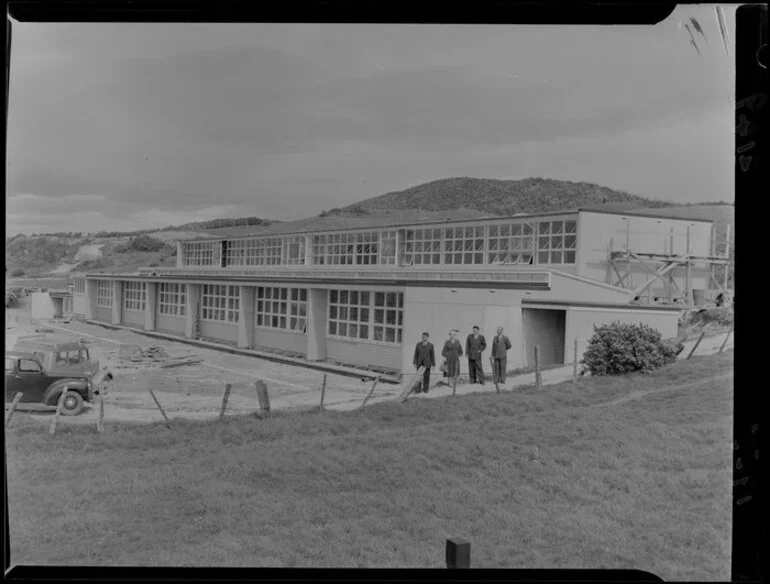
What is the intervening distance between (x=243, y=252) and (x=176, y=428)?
90cm

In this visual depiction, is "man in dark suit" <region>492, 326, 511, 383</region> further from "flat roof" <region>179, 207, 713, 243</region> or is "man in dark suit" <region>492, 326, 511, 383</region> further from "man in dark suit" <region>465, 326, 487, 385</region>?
"flat roof" <region>179, 207, 713, 243</region>

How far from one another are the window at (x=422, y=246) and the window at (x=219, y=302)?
909 millimetres

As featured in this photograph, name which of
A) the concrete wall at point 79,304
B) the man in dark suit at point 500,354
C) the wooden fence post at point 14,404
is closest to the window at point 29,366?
the wooden fence post at point 14,404

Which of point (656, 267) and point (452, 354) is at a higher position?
point (656, 267)

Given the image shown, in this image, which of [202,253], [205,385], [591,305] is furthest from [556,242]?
[205,385]

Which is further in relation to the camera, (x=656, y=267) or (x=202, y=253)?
(x=202, y=253)

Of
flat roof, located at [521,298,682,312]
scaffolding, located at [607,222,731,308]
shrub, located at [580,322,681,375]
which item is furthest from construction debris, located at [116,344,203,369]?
scaffolding, located at [607,222,731,308]

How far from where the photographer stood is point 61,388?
3.21m

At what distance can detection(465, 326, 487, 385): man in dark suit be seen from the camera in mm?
3217

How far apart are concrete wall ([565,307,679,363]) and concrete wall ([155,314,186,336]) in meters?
1.90

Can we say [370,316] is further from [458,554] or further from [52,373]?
[52,373]

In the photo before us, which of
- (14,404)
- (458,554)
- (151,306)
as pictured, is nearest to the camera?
(458,554)

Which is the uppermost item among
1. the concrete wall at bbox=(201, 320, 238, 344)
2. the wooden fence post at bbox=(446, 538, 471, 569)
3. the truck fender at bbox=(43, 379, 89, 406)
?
the concrete wall at bbox=(201, 320, 238, 344)

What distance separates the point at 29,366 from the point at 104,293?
51cm
